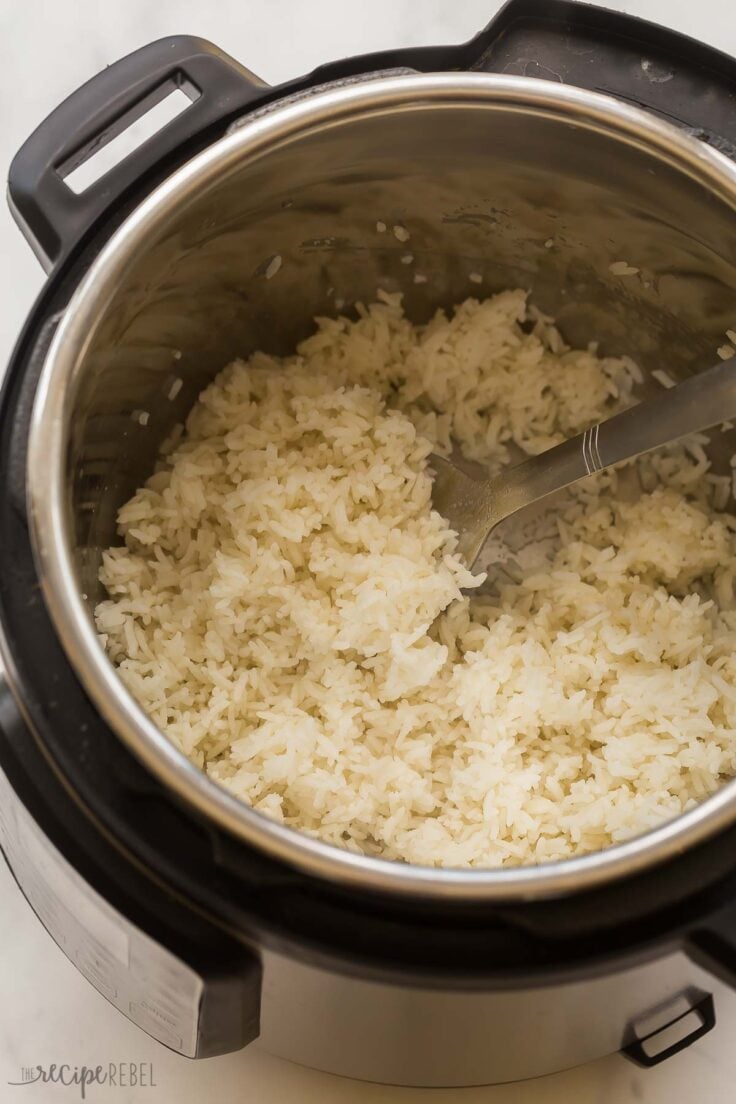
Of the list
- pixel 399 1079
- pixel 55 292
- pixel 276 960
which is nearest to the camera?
pixel 276 960

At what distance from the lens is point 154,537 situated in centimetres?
116

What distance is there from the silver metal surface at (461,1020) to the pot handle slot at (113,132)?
616 mm

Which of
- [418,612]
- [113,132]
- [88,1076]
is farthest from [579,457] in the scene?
[88,1076]

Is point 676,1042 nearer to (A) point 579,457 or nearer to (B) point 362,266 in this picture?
(A) point 579,457

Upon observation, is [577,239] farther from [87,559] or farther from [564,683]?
[87,559]

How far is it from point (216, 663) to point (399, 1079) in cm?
43

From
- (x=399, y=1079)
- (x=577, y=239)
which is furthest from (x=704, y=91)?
(x=399, y=1079)

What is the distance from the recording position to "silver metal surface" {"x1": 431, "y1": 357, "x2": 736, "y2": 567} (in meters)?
0.96

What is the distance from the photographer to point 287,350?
130cm

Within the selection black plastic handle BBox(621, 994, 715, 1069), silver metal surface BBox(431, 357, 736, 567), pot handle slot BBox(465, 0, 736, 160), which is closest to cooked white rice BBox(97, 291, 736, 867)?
silver metal surface BBox(431, 357, 736, 567)

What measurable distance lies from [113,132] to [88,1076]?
91 centimetres

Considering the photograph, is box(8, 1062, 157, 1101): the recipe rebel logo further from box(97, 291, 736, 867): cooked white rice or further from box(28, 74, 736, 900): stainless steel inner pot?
box(28, 74, 736, 900): stainless steel inner pot

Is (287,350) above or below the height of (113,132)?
below

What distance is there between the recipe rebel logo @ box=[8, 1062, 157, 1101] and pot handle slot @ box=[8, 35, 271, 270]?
0.78 m
